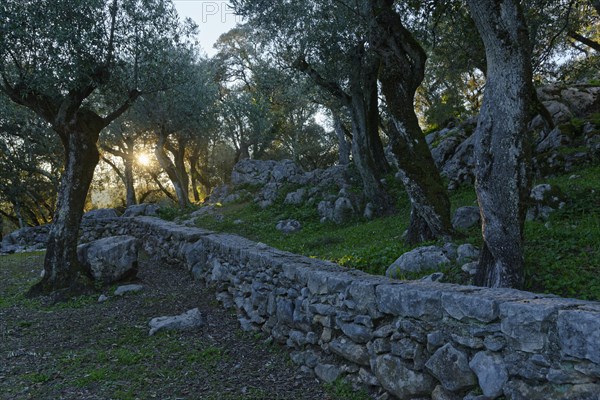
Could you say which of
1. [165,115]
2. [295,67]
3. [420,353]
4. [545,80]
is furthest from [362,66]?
[165,115]

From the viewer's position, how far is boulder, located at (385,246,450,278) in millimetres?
7590

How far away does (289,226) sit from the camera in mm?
17250

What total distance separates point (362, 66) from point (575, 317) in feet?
48.5

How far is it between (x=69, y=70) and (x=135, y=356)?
27.1ft

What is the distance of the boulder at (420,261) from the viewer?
24.9 ft

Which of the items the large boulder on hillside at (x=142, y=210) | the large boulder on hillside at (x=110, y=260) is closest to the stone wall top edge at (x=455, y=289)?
the large boulder on hillside at (x=110, y=260)

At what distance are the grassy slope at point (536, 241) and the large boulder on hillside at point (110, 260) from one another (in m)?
4.64

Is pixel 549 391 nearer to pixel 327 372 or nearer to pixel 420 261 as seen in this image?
pixel 327 372

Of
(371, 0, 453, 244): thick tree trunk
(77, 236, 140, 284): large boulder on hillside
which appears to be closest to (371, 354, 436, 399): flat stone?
(371, 0, 453, 244): thick tree trunk

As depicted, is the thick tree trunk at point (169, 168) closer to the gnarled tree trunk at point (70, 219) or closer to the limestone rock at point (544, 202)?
the gnarled tree trunk at point (70, 219)

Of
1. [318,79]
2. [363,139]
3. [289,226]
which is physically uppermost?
[318,79]

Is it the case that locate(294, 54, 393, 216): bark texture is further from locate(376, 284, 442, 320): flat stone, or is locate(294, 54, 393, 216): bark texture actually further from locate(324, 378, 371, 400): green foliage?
locate(376, 284, 442, 320): flat stone

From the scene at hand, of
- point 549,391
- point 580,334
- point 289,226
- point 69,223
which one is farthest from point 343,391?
point 289,226

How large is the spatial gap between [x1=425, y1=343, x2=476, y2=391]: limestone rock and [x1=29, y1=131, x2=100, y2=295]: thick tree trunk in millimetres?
10307
